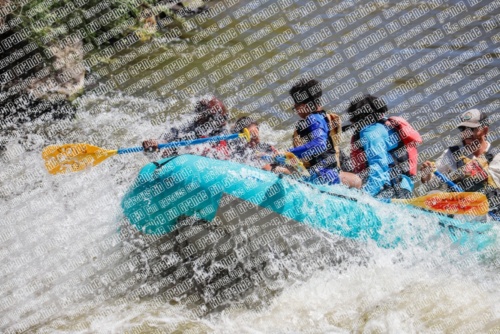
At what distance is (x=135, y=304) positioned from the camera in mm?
4883

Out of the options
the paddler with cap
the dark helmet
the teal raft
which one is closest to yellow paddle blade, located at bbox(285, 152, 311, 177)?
the teal raft

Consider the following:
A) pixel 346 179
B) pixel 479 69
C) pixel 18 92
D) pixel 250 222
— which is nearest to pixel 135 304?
pixel 250 222

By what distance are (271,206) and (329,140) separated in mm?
940

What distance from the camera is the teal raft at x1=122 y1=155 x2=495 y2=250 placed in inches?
176

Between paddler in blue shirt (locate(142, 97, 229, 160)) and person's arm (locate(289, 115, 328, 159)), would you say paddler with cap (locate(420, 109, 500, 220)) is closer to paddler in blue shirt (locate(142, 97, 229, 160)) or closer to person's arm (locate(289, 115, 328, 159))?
person's arm (locate(289, 115, 328, 159))

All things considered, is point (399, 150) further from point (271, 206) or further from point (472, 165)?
point (271, 206)

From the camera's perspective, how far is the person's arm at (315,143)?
4.90m

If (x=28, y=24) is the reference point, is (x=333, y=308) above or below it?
below

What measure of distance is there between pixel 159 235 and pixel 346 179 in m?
1.68

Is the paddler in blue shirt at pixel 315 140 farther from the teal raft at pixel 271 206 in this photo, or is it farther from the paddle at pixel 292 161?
the teal raft at pixel 271 206

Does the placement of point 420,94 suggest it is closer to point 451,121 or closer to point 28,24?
point 451,121

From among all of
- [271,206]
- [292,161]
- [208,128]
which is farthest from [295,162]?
[208,128]

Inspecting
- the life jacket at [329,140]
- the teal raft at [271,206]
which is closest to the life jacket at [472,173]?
the teal raft at [271,206]

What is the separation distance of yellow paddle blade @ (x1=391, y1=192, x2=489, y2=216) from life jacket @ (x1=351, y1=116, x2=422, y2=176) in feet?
1.32
